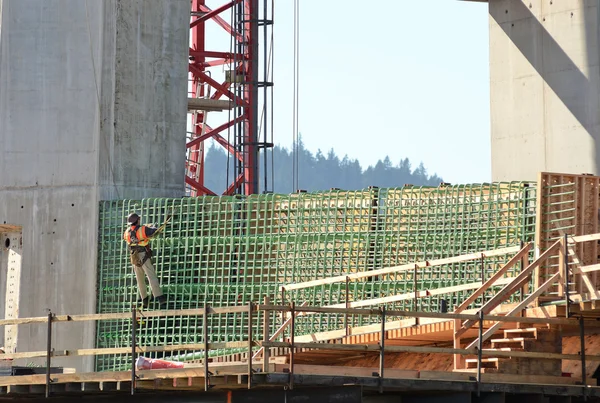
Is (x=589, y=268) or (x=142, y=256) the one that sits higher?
(x=142, y=256)

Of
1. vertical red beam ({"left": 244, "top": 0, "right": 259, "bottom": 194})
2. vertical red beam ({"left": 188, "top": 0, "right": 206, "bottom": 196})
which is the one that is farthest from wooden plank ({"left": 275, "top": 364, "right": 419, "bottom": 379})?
vertical red beam ({"left": 188, "top": 0, "right": 206, "bottom": 196})

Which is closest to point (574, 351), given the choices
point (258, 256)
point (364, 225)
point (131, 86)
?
point (364, 225)

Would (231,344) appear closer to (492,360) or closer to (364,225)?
(492,360)

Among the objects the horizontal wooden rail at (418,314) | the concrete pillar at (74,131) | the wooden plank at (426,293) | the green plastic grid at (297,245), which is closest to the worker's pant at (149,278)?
the green plastic grid at (297,245)

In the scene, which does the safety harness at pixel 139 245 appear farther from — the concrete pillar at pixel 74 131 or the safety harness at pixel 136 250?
the concrete pillar at pixel 74 131

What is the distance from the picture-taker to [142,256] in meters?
29.2

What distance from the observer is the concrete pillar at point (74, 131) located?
104ft

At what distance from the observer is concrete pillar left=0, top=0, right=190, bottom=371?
3184 cm

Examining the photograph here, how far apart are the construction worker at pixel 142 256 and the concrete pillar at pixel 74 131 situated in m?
1.95

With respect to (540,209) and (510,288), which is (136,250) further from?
(510,288)

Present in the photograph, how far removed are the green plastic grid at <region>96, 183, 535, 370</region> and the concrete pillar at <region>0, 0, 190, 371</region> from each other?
0.69 m

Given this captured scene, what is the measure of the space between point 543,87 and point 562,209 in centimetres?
890

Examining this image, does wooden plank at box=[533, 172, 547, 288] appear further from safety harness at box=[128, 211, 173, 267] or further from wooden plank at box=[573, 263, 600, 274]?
safety harness at box=[128, 211, 173, 267]

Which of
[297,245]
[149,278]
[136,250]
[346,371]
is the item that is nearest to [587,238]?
[346,371]
